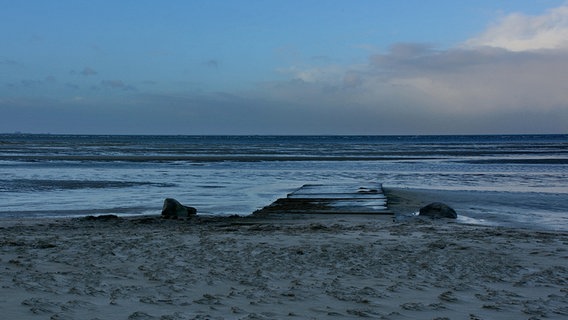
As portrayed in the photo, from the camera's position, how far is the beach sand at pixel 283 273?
5.80m

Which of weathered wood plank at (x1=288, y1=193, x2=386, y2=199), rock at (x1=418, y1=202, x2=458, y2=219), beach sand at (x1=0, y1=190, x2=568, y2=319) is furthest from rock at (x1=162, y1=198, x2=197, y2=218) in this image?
rock at (x1=418, y1=202, x2=458, y2=219)

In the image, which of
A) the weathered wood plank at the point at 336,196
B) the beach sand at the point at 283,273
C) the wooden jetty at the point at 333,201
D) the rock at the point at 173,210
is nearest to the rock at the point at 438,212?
the wooden jetty at the point at 333,201

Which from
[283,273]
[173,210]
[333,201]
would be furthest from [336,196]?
[283,273]

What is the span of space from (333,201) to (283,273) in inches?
398

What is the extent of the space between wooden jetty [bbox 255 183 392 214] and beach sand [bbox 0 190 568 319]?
3252 millimetres

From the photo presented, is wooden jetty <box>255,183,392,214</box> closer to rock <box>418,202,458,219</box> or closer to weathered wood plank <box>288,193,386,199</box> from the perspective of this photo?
weathered wood plank <box>288,193,386,199</box>

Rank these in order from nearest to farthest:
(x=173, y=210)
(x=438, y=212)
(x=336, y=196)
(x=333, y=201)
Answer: (x=173, y=210) → (x=438, y=212) → (x=333, y=201) → (x=336, y=196)

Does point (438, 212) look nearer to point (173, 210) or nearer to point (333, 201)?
point (333, 201)

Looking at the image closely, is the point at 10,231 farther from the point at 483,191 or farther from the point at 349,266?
the point at 483,191

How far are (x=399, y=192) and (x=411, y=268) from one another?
1344cm

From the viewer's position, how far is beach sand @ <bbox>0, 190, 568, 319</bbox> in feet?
19.0

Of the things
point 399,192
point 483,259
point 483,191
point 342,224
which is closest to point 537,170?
point 483,191

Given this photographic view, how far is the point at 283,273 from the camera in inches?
292

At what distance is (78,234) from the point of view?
11023 millimetres
